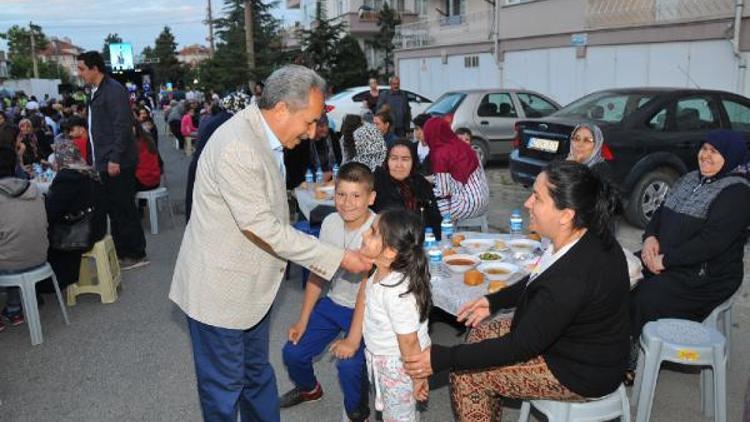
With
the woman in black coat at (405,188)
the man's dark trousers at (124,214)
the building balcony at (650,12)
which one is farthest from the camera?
the building balcony at (650,12)

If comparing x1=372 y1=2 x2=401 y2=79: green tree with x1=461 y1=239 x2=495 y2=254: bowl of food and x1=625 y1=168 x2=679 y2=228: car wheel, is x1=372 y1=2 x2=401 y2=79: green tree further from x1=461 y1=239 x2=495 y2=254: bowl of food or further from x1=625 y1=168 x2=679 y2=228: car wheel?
x1=461 y1=239 x2=495 y2=254: bowl of food

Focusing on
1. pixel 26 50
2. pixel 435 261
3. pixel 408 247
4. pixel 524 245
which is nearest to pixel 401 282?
pixel 408 247

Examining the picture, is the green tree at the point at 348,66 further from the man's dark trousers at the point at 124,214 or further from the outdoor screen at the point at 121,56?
the man's dark trousers at the point at 124,214

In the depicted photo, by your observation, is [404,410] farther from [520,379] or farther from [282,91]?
[282,91]

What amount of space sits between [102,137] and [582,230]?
530 cm

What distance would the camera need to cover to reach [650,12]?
1371 centimetres

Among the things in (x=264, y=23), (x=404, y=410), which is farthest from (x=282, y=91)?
(x=264, y=23)

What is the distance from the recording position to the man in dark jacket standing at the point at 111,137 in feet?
20.3

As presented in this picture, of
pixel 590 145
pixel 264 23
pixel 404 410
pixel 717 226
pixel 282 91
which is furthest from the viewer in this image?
pixel 264 23

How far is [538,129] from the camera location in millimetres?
8195

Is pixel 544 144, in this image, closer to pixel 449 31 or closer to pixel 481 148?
pixel 481 148

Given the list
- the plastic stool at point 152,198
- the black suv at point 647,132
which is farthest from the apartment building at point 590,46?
the plastic stool at point 152,198

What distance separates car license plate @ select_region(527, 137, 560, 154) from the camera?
789cm

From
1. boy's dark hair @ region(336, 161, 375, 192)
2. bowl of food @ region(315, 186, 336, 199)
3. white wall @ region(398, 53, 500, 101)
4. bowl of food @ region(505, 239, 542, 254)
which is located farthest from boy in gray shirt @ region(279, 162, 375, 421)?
white wall @ region(398, 53, 500, 101)
